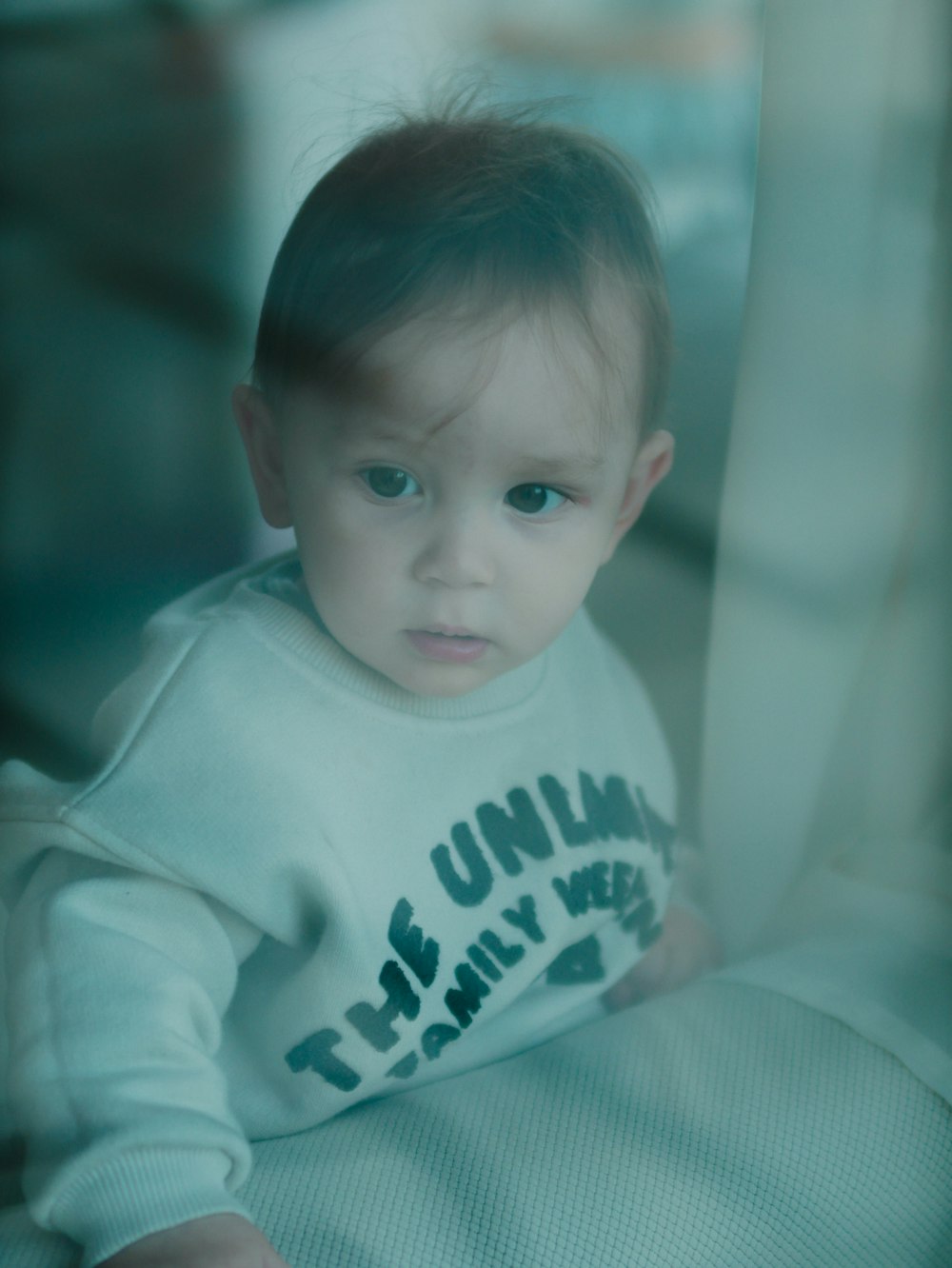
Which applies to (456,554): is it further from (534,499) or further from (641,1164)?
(641,1164)

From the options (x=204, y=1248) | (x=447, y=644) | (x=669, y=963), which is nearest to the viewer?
(x=204, y=1248)

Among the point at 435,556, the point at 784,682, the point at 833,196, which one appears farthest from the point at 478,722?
the point at 833,196

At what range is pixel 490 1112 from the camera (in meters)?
0.58

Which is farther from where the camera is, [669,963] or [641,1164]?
[669,963]

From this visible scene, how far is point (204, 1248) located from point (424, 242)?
0.43 metres

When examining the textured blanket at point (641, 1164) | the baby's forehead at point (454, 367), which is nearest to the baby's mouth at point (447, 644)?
the baby's forehead at point (454, 367)

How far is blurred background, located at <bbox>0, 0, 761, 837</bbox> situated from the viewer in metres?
0.48

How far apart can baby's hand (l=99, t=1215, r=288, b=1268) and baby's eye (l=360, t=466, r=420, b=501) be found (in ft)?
1.05

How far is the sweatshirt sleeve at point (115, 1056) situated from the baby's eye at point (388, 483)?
214mm

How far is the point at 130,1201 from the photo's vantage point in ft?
1.53

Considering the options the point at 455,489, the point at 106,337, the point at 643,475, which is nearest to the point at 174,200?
the point at 106,337

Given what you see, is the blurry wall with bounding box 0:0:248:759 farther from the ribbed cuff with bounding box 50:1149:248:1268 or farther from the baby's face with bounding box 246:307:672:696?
the ribbed cuff with bounding box 50:1149:248:1268

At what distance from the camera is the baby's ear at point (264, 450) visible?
21.4 inches

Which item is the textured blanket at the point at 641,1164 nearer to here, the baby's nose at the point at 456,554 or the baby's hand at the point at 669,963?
the baby's hand at the point at 669,963
